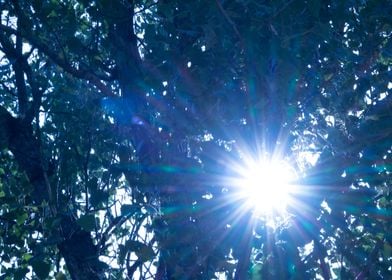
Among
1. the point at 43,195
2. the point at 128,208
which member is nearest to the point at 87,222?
the point at 128,208

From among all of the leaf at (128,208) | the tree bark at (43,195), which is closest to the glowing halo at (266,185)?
the leaf at (128,208)

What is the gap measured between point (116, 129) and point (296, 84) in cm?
187

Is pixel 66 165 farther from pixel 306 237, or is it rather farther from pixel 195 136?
pixel 306 237

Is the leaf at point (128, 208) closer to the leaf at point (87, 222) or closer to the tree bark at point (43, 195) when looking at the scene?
the leaf at point (87, 222)

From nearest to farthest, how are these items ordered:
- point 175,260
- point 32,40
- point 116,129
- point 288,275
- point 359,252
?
point 288,275 < point 175,260 < point 359,252 < point 32,40 < point 116,129

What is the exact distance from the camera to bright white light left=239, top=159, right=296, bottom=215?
4.80 meters

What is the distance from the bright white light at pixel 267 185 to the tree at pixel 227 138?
11 centimetres

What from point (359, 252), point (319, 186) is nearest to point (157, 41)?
point (319, 186)

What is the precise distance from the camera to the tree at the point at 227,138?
4.52 metres

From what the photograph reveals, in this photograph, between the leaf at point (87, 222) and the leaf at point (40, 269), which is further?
the leaf at point (40, 269)

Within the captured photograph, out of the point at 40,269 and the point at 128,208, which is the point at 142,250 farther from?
the point at 40,269

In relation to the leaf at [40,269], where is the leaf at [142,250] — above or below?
below

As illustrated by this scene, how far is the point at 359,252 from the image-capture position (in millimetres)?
4949

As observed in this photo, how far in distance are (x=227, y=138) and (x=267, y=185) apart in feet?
1.75
